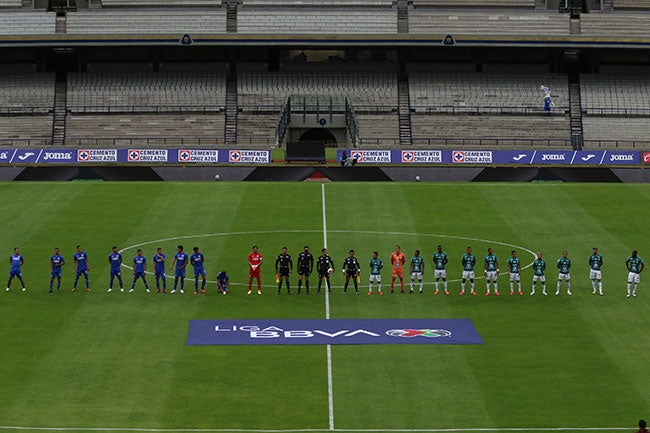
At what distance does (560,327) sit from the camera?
3678 cm

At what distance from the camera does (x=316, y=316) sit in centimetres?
3812

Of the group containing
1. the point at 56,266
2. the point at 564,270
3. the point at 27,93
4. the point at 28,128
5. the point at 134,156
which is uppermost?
the point at 27,93

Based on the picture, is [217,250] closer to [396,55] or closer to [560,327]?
[560,327]

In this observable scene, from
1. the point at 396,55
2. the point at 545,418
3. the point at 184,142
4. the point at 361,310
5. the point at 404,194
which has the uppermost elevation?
the point at 396,55

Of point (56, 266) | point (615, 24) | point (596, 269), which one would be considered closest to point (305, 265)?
point (56, 266)

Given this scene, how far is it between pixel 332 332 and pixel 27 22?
57.9 m

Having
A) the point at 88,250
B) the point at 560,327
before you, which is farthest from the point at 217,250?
the point at 560,327

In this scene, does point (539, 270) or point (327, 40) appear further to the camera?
point (327, 40)

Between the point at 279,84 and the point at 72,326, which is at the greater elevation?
the point at 279,84

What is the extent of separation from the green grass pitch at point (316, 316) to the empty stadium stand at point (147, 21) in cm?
2702

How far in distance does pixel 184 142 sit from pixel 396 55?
19.2 meters

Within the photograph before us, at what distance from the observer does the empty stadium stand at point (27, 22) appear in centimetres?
8556

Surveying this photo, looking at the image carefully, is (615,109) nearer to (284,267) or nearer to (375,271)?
(375,271)

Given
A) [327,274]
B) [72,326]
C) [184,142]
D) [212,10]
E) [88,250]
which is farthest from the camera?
[212,10]
